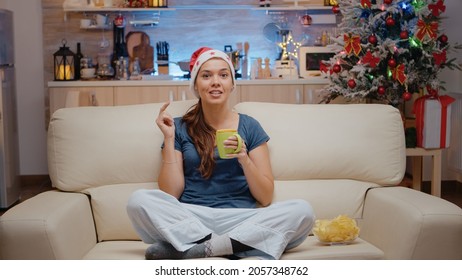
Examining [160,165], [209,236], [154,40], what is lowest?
[209,236]

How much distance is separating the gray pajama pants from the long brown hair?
0.25 meters

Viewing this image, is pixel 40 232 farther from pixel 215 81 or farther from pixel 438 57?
pixel 438 57

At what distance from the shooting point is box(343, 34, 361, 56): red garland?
4.89 m

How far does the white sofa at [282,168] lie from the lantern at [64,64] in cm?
294

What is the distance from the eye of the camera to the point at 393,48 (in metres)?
4.78

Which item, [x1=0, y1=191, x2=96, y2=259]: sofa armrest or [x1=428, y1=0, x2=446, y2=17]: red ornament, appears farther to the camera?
[x1=428, y1=0, x2=446, y2=17]: red ornament

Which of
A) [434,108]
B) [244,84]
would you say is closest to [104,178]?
[434,108]

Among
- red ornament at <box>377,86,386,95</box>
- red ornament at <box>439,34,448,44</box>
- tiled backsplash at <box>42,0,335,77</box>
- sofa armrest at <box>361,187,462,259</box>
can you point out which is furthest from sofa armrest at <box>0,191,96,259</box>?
tiled backsplash at <box>42,0,335,77</box>

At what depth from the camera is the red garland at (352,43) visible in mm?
4891

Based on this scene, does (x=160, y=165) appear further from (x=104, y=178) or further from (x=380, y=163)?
(x=380, y=163)

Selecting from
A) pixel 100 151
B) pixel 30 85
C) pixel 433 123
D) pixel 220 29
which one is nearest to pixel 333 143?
pixel 100 151

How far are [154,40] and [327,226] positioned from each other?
3982mm

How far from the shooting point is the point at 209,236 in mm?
2621

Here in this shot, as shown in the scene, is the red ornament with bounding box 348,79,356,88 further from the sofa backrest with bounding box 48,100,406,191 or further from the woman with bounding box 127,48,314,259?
the woman with bounding box 127,48,314,259
